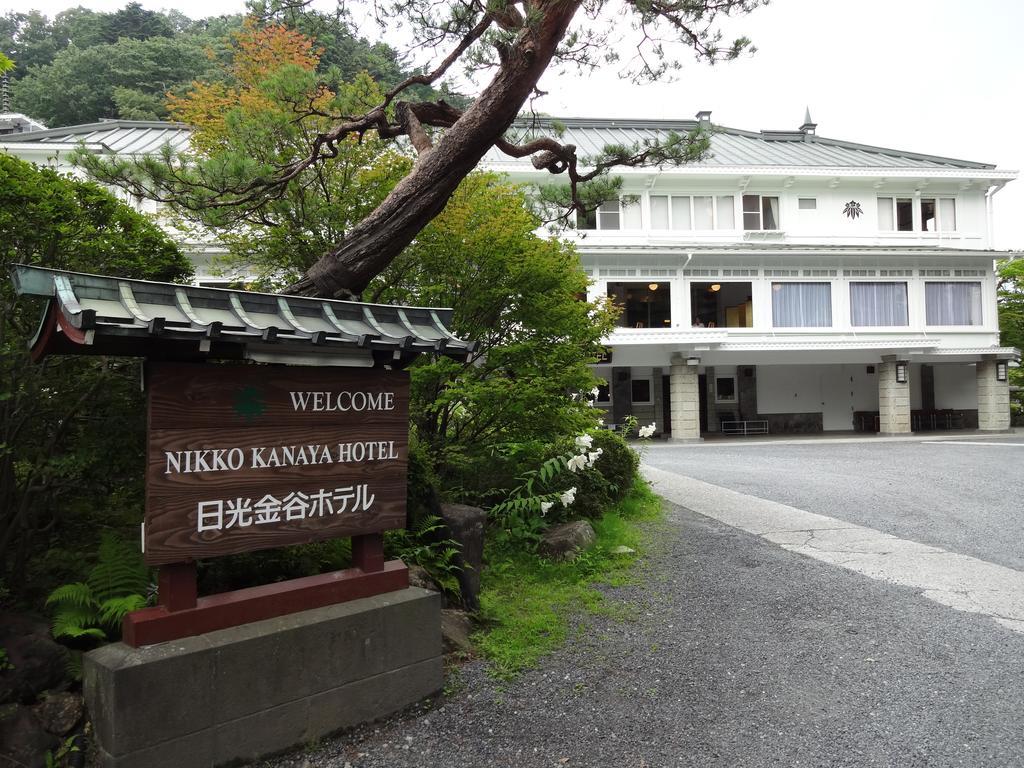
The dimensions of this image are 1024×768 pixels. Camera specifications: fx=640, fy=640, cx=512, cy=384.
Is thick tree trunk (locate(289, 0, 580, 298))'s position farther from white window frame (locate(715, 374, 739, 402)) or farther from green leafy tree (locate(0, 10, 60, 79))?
green leafy tree (locate(0, 10, 60, 79))

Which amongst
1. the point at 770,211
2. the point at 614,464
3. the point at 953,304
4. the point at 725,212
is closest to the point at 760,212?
the point at 770,211

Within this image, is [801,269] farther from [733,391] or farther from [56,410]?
[56,410]

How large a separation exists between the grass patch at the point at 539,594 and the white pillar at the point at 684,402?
16.3 meters

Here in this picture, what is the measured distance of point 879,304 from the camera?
25.4m

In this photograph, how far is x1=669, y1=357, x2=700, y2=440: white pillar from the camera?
2384 centimetres

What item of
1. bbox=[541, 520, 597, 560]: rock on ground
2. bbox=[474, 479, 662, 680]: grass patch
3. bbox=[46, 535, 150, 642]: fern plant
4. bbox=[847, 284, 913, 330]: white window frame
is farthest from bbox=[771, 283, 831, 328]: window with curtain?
bbox=[46, 535, 150, 642]: fern plant

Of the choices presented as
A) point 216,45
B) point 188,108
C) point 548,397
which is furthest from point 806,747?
point 216,45

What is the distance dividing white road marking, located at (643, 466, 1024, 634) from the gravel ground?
1.29 feet

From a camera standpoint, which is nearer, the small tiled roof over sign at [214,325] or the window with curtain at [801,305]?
the small tiled roof over sign at [214,325]

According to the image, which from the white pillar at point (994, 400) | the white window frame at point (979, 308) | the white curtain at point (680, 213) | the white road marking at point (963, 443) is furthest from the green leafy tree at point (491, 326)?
the white pillar at point (994, 400)

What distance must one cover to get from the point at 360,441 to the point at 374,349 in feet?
2.00

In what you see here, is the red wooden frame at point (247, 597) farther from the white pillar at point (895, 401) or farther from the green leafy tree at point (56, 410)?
the white pillar at point (895, 401)

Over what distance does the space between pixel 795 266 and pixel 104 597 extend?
84.5 feet

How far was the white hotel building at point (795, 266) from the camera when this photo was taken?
78.6 ft
